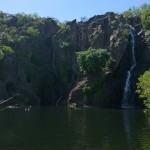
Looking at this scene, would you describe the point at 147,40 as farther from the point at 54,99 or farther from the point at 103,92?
the point at 54,99

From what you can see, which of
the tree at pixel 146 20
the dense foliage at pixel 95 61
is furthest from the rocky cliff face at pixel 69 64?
the tree at pixel 146 20

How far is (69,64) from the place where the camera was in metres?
149

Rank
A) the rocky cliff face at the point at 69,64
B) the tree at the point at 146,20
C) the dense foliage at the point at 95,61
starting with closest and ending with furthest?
the rocky cliff face at the point at 69,64
the dense foliage at the point at 95,61
the tree at the point at 146,20

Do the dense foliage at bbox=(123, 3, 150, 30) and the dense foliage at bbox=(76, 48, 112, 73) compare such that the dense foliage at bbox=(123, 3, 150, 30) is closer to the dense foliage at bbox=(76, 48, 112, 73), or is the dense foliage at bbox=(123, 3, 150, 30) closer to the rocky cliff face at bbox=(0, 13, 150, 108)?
the rocky cliff face at bbox=(0, 13, 150, 108)

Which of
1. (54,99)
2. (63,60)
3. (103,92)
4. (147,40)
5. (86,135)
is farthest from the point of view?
(63,60)

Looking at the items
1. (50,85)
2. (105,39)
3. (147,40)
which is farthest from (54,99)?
(147,40)

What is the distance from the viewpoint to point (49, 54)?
526ft

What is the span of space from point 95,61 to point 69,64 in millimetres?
22615

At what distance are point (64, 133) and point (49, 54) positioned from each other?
114112 mm

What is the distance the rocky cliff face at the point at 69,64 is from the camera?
124 meters

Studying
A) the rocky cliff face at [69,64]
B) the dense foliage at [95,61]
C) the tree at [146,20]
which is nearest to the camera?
the rocky cliff face at [69,64]

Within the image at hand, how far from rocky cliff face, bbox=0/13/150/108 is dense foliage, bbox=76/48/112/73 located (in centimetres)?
260

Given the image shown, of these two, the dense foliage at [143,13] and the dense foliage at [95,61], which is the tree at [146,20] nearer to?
the dense foliage at [143,13]

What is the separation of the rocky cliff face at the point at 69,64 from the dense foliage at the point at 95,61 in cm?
260
